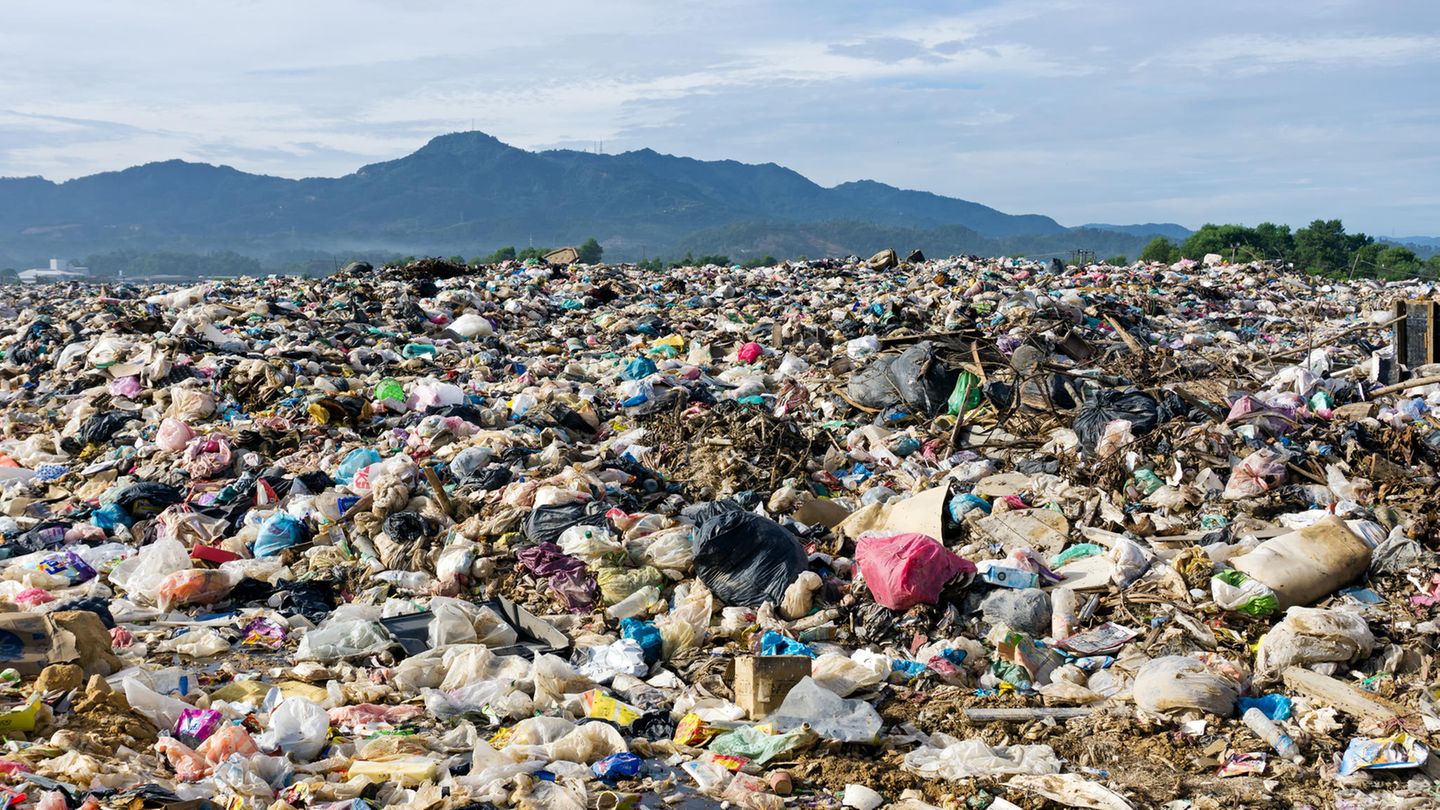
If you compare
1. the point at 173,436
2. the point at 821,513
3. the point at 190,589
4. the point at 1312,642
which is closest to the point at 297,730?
the point at 190,589

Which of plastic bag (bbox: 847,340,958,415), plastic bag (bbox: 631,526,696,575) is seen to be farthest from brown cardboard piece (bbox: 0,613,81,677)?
plastic bag (bbox: 847,340,958,415)

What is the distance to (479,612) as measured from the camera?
447cm

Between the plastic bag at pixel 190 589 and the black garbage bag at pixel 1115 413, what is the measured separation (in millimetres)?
4970

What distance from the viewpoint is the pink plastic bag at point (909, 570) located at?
445 centimetres

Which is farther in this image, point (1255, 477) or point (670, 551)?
point (1255, 477)

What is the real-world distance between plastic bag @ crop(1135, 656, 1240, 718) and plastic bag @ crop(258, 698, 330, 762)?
111 inches

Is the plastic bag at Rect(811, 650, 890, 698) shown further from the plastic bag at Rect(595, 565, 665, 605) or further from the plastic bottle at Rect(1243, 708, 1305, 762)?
the plastic bottle at Rect(1243, 708, 1305, 762)

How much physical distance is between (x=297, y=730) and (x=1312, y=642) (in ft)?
11.9

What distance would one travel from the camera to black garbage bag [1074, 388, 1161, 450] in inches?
248

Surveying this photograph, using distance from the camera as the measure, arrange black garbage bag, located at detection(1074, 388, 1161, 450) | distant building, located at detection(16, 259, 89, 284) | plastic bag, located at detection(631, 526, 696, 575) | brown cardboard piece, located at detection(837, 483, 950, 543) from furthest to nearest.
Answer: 1. distant building, located at detection(16, 259, 89, 284)
2. black garbage bag, located at detection(1074, 388, 1161, 450)
3. brown cardboard piece, located at detection(837, 483, 950, 543)
4. plastic bag, located at detection(631, 526, 696, 575)

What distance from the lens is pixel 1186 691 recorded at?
3.55 metres

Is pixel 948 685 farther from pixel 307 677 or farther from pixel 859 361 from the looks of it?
pixel 859 361

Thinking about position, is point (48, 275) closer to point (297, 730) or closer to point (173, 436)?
point (173, 436)

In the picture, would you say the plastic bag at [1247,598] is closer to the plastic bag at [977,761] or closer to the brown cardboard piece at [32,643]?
the plastic bag at [977,761]
